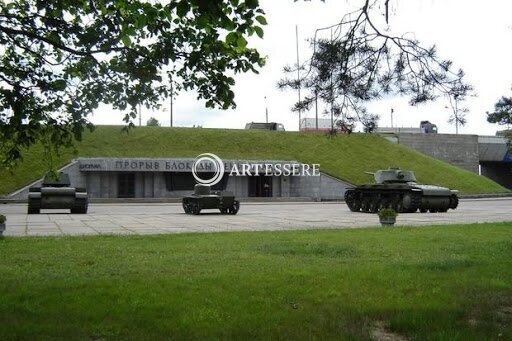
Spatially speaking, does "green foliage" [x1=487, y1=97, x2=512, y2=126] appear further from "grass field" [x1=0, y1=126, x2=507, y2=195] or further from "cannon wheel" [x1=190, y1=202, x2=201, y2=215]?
"grass field" [x1=0, y1=126, x2=507, y2=195]

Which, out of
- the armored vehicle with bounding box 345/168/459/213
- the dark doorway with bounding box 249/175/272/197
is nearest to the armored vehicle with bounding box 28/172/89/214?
the armored vehicle with bounding box 345/168/459/213

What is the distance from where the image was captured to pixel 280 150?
191 feet

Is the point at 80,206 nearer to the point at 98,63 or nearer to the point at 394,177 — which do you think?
the point at 394,177

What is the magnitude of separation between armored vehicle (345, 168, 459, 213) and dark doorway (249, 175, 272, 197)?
2095cm

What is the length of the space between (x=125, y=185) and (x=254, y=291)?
42.7m

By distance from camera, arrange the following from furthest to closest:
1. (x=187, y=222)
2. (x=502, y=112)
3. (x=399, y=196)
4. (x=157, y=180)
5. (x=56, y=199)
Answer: (x=157, y=180), (x=399, y=196), (x=56, y=199), (x=187, y=222), (x=502, y=112)

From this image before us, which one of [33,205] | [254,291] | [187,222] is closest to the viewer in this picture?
[254,291]

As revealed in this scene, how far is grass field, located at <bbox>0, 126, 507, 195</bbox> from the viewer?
53.3m

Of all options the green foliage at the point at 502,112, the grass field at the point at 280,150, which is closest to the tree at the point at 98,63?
the green foliage at the point at 502,112

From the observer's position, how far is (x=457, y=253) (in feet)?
36.4

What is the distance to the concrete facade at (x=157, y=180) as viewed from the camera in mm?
46750

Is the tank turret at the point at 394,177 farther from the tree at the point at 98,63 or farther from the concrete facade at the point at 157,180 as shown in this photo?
the tree at the point at 98,63

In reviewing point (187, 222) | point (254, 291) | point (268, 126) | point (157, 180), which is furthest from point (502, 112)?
point (268, 126)

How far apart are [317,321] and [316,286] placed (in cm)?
175
